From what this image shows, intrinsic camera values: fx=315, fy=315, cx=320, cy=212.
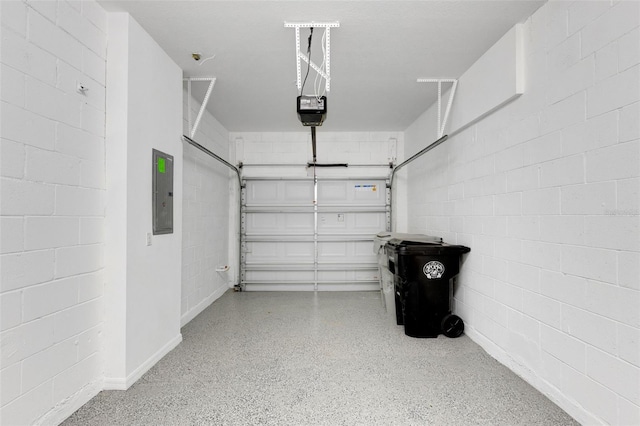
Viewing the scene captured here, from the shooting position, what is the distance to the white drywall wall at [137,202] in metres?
2.25

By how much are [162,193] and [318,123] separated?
4.90 ft

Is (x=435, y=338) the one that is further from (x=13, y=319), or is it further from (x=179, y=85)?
(x=179, y=85)

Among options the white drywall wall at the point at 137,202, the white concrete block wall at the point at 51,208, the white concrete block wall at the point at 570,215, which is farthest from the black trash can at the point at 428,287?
the white concrete block wall at the point at 51,208

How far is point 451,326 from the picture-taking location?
10.6 ft

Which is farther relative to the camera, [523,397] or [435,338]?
[435,338]

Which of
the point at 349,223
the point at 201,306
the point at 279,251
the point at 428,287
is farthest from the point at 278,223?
the point at 428,287

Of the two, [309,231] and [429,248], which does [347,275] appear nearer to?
[309,231]

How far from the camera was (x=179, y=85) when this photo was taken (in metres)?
3.08

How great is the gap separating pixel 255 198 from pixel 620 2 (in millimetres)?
4783

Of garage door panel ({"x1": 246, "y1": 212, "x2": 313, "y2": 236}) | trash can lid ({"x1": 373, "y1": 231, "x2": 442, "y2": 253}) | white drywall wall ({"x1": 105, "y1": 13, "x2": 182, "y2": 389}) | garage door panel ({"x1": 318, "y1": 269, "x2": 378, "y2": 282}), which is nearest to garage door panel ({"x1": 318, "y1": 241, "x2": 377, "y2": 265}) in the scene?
garage door panel ({"x1": 318, "y1": 269, "x2": 378, "y2": 282})

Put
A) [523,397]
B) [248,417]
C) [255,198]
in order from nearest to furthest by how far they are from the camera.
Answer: [248,417]
[523,397]
[255,198]

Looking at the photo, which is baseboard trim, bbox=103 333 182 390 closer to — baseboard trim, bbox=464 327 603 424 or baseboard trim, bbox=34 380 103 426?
baseboard trim, bbox=34 380 103 426

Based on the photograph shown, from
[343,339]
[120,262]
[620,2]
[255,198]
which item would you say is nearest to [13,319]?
[120,262]

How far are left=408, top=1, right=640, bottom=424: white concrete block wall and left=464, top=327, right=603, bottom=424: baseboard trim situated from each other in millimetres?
10
